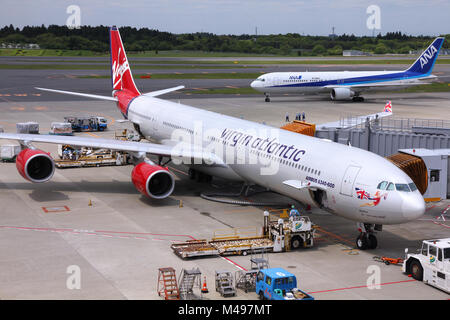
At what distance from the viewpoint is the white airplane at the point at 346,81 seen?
79438 mm

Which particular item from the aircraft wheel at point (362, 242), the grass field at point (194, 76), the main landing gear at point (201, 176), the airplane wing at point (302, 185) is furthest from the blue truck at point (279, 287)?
the grass field at point (194, 76)

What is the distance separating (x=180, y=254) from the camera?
22.8 metres

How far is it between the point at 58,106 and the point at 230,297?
Answer: 2355 inches

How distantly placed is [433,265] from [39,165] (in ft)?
71.0

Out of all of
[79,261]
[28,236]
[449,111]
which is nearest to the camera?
[79,261]

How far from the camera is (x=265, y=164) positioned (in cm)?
2841

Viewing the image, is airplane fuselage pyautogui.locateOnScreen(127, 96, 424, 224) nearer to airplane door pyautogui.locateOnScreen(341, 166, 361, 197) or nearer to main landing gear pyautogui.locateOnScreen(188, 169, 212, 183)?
airplane door pyautogui.locateOnScreen(341, 166, 361, 197)

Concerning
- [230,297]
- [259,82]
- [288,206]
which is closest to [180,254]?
[230,297]

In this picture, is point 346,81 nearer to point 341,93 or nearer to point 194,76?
point 341,93

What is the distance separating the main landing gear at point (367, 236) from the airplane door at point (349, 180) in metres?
1.69

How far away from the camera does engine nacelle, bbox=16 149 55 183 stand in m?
31.7

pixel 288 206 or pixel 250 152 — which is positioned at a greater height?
pixel 250 152

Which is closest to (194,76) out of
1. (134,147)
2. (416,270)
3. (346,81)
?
(346,81)
